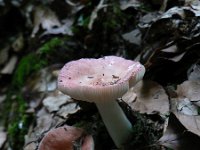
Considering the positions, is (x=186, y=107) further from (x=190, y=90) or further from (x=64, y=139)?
(x=64, y=139)

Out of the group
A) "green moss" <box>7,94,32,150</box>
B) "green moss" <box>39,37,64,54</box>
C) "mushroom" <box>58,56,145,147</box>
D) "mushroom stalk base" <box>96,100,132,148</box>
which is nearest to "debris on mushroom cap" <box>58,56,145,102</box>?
"mushroom" <box>58,56,145,147</box>

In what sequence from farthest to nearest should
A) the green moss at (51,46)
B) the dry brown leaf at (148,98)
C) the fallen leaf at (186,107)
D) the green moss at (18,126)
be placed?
the green moss at (51,46) < the green moss at (18,126) < the dry brown leaf at (148,98) < the fallen leaf at (186,107)

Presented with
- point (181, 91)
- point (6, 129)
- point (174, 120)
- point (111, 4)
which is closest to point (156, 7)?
point (111, 4)

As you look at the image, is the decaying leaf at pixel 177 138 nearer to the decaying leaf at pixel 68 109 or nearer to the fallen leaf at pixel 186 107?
the fallen leaf at pixel 186 107

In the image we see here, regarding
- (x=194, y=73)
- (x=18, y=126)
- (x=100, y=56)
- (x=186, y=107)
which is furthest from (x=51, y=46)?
(x=186, y=107)

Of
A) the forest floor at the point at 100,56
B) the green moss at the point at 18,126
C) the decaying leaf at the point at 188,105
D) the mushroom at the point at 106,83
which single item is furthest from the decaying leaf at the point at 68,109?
the decaying leaf at the point at 188,105

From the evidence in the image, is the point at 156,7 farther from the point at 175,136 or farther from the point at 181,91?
the point at 175,136

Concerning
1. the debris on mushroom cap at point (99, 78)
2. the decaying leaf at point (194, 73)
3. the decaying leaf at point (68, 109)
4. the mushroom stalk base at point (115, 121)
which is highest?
the debris on mushroom cap at point (99, 78)
